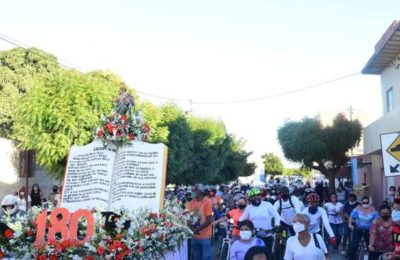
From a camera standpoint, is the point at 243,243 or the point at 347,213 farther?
the point at 347,213

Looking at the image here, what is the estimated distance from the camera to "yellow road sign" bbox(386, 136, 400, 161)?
9.22m

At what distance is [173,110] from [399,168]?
17.8m

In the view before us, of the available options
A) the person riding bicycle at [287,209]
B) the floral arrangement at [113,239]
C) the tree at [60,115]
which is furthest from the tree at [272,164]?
the floral arrangement at [113,239]

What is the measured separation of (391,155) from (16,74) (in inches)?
969

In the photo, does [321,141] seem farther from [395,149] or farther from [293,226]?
[293,226]

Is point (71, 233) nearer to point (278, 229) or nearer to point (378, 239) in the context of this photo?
point (278, 229)

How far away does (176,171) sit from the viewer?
23906 millimetres

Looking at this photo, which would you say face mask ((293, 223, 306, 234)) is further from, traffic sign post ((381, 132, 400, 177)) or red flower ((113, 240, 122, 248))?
traffic sign post ((381, 132, 400, 177))

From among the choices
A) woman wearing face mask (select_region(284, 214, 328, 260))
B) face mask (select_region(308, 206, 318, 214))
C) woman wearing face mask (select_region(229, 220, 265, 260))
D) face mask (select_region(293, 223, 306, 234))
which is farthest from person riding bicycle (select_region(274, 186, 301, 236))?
face mask (select_region(293, 223, 306, 234))

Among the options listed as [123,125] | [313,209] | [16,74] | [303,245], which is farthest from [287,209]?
[16,74]

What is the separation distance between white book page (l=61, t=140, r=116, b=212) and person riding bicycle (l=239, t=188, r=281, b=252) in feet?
8.91

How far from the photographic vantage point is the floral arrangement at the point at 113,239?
693 centimetres

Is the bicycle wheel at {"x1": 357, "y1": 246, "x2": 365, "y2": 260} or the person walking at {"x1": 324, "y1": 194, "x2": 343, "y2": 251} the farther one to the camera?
the person walking at {"x1": 324, "y1": 194, "x2": 343, "y2": 251}

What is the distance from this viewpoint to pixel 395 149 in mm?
9281
